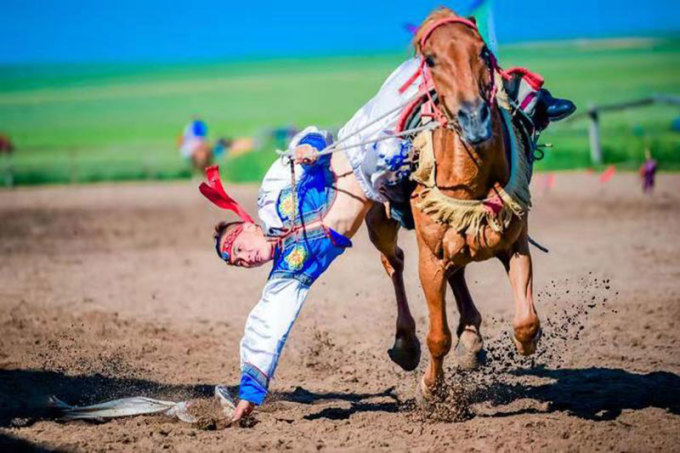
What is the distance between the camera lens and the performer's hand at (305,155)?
5836 mm

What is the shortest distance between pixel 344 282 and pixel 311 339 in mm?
2087

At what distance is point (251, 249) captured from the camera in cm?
609

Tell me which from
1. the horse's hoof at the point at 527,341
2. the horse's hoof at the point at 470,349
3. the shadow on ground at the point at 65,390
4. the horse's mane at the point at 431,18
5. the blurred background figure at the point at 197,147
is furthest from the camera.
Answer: the blurred background figure at the point at 197,147

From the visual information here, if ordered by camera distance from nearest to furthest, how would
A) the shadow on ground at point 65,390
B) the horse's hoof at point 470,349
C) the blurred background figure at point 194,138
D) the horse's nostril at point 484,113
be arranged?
the horse's nostril at point 484,113 → the shadow on ground at point 65,390 → the horse's hoof at point 470,349 → the blurred background figure at point 194,138

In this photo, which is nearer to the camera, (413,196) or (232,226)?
(413,196)

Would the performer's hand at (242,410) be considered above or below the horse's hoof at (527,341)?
below

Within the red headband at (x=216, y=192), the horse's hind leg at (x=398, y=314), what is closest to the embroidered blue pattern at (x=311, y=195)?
the red headband at (x=216, y=192)

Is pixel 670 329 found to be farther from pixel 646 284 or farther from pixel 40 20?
pixel 40 20

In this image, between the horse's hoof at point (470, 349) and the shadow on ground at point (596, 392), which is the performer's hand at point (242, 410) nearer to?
the shadow on ground at point (596, 392)

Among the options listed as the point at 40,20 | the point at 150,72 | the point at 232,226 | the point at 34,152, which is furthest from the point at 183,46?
the point at 232,226

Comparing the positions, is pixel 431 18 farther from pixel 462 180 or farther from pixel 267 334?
pixel 267 334

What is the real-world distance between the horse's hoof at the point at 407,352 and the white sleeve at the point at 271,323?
0.98m

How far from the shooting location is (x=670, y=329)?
25.6 ft

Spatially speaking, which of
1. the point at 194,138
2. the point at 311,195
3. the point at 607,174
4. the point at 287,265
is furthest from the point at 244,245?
the point at 194,138
